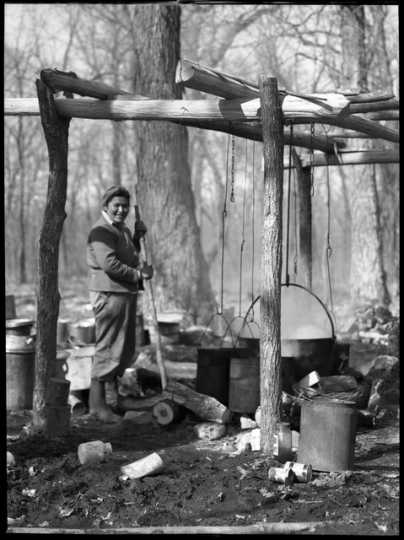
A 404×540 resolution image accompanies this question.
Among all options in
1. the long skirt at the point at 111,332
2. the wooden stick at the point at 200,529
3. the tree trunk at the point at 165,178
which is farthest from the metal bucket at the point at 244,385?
the tree trunk at the point at 165,178

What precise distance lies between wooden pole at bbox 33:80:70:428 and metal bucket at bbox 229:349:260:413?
5.59 feet

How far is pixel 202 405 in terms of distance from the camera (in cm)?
716

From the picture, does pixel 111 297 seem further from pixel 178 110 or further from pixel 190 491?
pixel 190 491

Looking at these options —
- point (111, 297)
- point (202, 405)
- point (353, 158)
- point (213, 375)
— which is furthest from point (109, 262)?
point (353, 158)

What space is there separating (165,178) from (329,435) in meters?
7.34

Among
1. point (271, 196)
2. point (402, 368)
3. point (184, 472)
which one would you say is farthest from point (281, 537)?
point (271, 196)

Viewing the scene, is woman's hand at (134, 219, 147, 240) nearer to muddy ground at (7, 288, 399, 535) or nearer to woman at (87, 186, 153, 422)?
woman at (87, 186, 153, 422)

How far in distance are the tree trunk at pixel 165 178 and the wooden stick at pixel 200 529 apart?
798cm

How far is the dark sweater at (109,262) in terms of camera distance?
7297 millimetres

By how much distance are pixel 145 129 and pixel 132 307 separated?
17.6ft

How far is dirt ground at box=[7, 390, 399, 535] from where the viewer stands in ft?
Answer: 15.1

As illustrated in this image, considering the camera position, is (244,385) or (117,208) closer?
(244,385)

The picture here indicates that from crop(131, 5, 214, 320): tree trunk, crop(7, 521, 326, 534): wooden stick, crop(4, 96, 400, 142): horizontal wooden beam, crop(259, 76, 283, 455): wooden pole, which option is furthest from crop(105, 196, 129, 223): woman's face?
crop(131, 5, 214, 320): tree trunk

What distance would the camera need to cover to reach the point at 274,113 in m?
5.95
